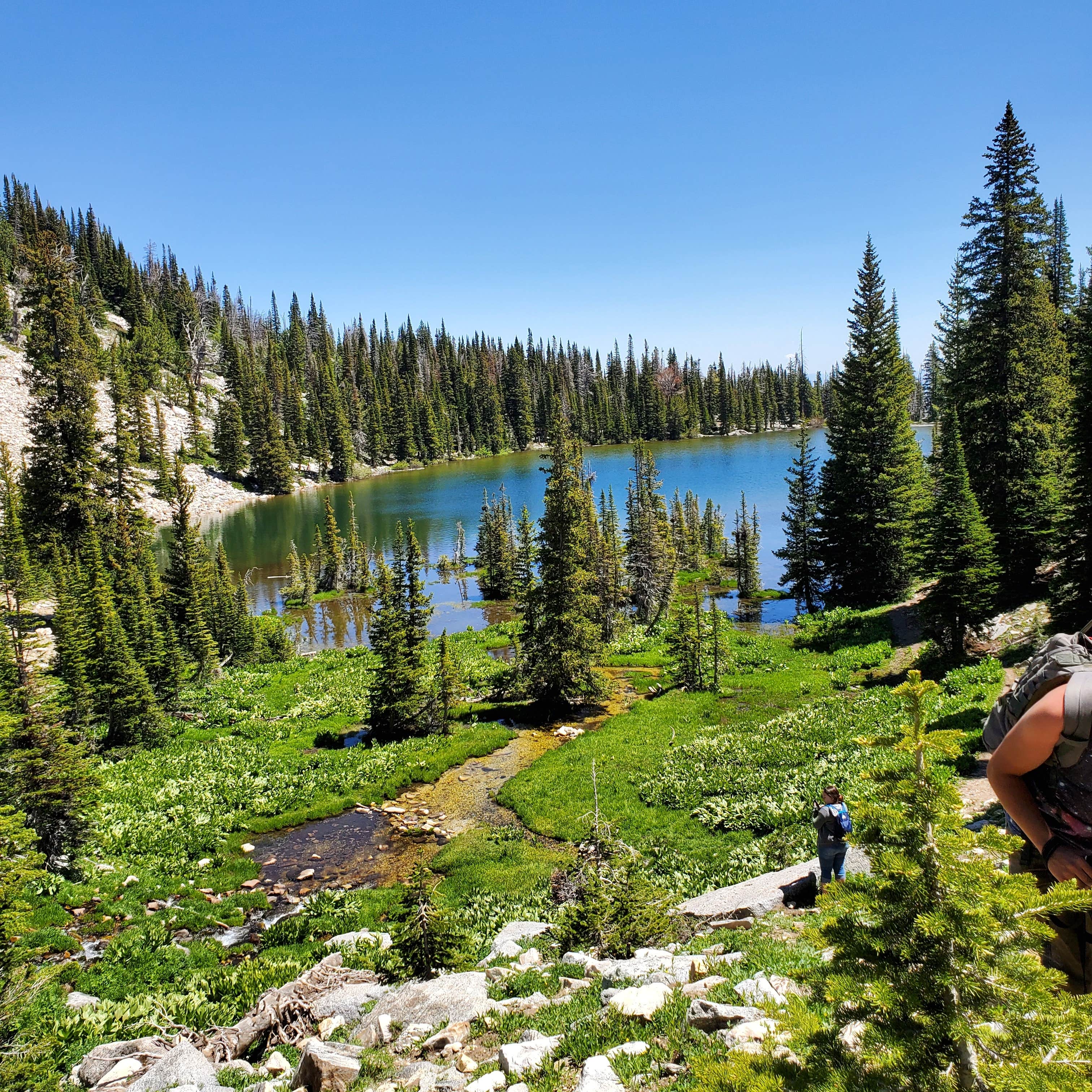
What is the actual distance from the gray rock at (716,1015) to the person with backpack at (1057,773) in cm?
298

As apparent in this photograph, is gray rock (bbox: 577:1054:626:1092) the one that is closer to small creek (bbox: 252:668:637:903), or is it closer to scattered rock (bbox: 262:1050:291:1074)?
scattered rock (bbox: 262:1050:291:1074)

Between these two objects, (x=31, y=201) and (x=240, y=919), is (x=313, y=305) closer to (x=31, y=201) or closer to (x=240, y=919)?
(x=31, y=201)

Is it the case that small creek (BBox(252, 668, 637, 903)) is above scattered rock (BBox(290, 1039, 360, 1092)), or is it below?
below

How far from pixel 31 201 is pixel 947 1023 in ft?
700

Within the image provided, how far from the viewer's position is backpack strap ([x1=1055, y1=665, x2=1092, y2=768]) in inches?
146

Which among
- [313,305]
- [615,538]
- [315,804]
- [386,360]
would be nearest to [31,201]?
[313,305]

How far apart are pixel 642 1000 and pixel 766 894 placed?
4710 millimetres

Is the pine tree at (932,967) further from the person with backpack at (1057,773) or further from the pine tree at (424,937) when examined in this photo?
the pine tree at (424,937)

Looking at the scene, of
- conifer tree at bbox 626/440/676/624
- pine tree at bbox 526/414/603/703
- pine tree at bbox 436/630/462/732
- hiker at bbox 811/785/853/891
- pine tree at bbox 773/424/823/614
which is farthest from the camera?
conifer tree at bbox 626/440/676/624

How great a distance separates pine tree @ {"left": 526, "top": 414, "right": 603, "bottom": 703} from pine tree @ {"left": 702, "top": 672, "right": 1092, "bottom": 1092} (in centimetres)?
2556

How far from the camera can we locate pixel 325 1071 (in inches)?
285

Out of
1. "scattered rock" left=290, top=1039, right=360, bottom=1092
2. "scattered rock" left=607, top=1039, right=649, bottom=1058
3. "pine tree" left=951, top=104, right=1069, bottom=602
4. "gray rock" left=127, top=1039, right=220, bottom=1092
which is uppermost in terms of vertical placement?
"pine tree" left=951, top=104, right=1069, bottom=602

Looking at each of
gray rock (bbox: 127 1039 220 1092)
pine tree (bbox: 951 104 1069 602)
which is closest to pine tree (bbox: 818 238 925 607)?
pine tree (bbox: 951 104 1069 602)

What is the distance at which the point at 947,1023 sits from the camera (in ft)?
9.61
